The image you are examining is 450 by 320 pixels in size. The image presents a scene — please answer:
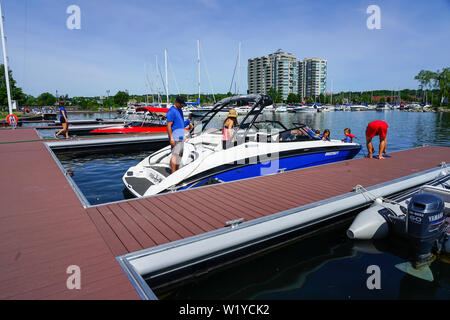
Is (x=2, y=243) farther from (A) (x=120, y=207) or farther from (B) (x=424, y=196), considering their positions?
(B) (x=424, y=196)

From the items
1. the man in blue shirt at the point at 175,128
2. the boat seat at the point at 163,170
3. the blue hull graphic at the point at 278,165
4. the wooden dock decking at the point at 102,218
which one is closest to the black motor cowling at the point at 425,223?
the wooden dock decking at the point at 102,218

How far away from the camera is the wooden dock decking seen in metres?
2.54

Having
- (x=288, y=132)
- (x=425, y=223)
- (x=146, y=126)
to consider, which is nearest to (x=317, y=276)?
(x=425, y=223)

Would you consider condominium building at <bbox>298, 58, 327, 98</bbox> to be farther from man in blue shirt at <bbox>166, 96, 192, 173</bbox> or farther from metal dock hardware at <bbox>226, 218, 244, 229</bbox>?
metal dock hardware at <bbox>226, 218, 244, 229</bbox>

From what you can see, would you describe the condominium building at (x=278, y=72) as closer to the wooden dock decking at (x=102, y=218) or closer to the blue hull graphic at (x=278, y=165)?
the blue hull graphic at (x=278, y=165)

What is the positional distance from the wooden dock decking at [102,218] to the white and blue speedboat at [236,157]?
407 mm

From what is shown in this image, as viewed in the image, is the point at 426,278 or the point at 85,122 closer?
the point at 426,278

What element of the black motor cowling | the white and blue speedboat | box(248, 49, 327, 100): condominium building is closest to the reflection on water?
the white and blue speedboat

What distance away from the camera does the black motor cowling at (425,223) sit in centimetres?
366

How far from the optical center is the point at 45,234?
11.1ft
